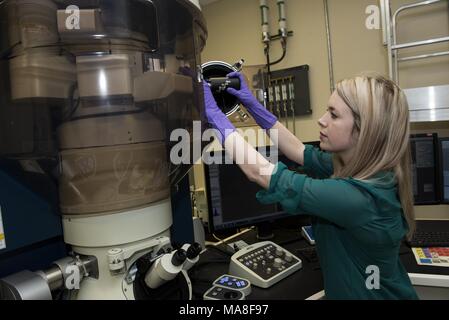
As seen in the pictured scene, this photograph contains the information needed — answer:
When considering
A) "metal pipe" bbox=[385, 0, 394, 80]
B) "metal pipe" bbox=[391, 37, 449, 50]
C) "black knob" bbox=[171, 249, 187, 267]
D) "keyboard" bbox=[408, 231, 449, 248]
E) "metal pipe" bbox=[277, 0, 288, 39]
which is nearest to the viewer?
"black knob" bbox=[171, 249, 187, 267]

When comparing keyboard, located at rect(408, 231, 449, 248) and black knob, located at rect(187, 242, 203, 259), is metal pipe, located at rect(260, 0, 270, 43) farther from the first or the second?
black knob, located at rect(187, 242, 203, 259)

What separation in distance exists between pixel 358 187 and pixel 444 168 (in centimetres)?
98

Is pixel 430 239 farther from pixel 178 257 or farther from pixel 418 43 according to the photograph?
pixel 178 257

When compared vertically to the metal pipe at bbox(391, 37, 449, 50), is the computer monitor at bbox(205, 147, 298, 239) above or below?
below

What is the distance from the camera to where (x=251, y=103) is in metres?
1.06

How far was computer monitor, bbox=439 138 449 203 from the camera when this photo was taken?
4.76ft

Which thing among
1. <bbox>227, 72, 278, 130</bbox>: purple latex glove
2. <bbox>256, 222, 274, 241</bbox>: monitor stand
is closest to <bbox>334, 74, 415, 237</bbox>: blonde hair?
<bbox>227, 72, 278, 130</bbox>: purple latex glove

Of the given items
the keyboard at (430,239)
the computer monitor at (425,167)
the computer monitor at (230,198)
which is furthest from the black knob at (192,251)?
the computer monitor at (425,167)

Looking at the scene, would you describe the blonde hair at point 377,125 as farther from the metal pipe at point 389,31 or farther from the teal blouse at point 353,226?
the metal pipe at point 389,31

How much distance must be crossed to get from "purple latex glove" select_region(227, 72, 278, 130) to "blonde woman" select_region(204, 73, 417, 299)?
13cm

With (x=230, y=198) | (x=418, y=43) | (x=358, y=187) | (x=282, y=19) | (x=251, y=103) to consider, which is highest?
(x=282, y=19)

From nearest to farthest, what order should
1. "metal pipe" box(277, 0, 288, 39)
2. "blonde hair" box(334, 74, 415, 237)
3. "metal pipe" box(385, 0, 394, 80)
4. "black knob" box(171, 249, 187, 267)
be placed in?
"black knob" box(171, 249, 187, 267) < "blonde hair" box(334, 74, 415, 237) < "metal pipe" box(385, 0, 394, 80) < "metal pipe" box(277, 0, 288, 39)

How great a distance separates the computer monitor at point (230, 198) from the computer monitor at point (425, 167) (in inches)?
25.7

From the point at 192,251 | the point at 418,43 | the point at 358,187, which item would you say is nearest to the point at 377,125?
the point at 358,187
